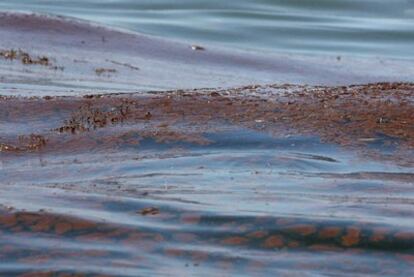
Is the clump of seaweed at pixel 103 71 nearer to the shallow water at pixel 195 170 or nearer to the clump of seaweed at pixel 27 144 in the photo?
the shallow water at pixel 195 170

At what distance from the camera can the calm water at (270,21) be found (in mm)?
12789

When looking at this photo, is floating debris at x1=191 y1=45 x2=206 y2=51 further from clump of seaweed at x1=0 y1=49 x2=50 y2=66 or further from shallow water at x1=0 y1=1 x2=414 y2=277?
clump of seaweed at x1=0 y1=49 x2=50 y2=66

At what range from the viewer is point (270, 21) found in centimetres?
1410

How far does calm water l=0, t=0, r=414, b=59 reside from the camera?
1279 cm

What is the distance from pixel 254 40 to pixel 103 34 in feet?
7.11

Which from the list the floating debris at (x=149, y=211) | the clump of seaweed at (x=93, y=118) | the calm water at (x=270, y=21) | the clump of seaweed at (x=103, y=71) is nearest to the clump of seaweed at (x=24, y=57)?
the clump of seaweed at (x=103, y=71)

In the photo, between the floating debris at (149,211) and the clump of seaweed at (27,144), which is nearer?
the floating debris at (149,211)

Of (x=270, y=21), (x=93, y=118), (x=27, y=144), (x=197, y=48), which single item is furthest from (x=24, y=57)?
(x=270, y=21)

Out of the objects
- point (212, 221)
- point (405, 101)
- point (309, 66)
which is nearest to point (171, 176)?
point (212, 221)

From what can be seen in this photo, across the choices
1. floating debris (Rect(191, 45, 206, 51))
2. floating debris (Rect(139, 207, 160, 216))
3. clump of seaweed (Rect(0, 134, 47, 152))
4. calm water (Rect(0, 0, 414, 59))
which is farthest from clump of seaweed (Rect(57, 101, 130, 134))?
calm water (Rect(0, 0, 414, 59))

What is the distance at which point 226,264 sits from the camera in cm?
377

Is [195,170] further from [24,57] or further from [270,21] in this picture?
[270,21]

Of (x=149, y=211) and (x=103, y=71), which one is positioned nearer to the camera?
(x=149, y=211)

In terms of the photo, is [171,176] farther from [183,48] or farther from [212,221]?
[183,48]
